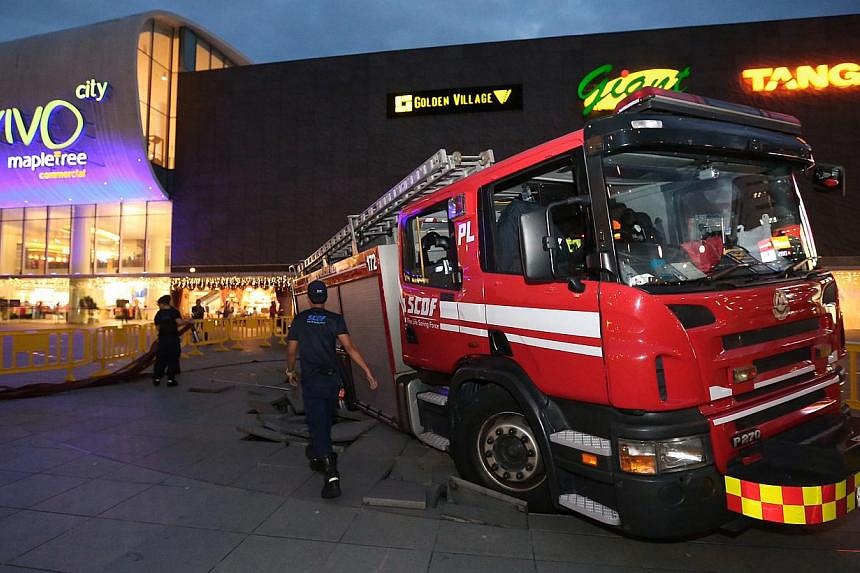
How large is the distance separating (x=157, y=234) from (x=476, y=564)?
3044 cm

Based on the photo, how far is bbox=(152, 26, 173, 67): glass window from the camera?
28328mm

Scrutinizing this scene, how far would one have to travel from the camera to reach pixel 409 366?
5199 mm

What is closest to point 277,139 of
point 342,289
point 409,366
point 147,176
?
point 147,176

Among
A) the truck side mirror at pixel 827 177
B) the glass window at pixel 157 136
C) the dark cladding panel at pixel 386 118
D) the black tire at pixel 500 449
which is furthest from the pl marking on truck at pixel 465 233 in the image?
the glass window at pixel 157 136

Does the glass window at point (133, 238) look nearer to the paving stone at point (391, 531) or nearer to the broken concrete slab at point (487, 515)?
the paving stone at point (391, 531)

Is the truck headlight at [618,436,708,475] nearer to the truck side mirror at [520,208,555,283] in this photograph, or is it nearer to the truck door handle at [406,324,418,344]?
the truck side mirror at [520,208,555,283]

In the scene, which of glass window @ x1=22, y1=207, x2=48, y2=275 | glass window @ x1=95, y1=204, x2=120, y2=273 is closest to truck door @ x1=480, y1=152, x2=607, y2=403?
glass window @ x1=95, y1=204, x2=120, y2=273

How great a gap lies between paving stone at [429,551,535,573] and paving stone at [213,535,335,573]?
0.75 meters

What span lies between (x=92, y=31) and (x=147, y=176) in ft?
29.5

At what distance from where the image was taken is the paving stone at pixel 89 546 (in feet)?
10.3

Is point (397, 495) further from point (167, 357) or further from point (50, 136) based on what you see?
point (50, 136)

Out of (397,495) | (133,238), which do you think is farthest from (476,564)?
(133,238)

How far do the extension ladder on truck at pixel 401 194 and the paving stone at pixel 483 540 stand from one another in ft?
9.82

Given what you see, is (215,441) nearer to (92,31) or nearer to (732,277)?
(732,277)
